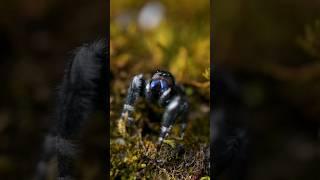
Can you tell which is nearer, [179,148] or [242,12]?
[179,148]

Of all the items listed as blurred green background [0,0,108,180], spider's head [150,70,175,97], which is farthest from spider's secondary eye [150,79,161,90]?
blurred green background [0,0,108,180]

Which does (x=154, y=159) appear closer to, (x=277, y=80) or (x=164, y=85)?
(x=164, y=85)

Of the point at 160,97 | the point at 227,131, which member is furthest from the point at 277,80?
the point at 160,97

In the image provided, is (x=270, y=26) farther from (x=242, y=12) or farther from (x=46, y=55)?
(x=46, y=55)

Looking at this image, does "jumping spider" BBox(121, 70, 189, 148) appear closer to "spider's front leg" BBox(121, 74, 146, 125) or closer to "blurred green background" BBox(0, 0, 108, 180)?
"spider's front leg" BBox(121, 74, 146, 125)

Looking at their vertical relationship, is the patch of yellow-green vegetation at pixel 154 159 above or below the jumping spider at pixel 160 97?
below

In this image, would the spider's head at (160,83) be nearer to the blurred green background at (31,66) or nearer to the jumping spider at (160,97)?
the jumping spider at (160,97)

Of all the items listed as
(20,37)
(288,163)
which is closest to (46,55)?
(20,37)

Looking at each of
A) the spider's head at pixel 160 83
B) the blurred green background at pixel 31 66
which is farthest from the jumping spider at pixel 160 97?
the blurred green background at pixel 31 66
